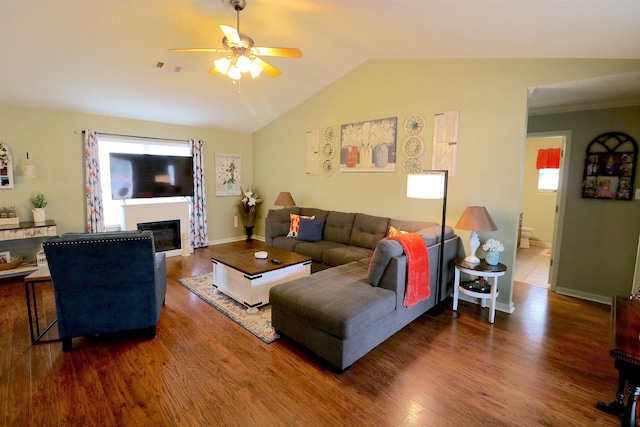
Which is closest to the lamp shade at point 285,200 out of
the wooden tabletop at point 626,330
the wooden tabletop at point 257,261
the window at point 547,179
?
the wooden tabletop at point 257,261

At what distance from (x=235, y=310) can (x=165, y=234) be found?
10.1 ft

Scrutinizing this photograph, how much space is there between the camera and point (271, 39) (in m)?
3.51

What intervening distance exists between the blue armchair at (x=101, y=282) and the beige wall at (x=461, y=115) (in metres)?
3.16

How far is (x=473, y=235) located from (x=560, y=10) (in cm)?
208

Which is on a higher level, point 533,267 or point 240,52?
point 240,52

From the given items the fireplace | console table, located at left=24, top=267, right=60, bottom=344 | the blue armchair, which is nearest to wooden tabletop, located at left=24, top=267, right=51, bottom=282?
console table, located at left=24, top=267, right=60, bottom=344

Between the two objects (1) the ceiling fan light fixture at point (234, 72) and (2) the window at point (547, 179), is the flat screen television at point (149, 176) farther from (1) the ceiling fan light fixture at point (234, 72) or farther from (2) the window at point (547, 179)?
(2) the window at point (547, 179)

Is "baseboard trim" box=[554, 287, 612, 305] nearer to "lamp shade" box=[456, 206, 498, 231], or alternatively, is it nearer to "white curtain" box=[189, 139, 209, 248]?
"lamp shade" box=[456, 206, 498, 231]

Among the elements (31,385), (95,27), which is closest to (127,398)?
(31,385)

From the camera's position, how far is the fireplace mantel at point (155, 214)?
4.99 meters

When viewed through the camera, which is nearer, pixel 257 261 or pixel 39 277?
pixel 39 277

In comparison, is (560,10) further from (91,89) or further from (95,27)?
(91,89)

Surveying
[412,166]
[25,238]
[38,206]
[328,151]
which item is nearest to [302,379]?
[412,166]

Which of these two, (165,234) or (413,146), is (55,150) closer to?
(165,234)
